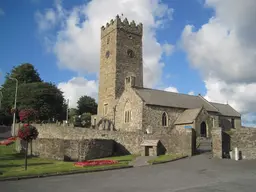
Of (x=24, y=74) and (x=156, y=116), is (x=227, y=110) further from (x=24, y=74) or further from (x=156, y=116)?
(x=24, y=74)

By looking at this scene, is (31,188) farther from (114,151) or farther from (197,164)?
(114,151)

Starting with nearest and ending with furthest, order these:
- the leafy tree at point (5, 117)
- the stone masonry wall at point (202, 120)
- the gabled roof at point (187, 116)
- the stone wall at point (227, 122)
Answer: the stone masonry wall at point (202, 120)
the gabled roof at point (187, 116)
the stone wall at point (227, 122)
the leafy tree at point (5, 117)

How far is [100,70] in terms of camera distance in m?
57.2

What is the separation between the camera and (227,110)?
58.0m

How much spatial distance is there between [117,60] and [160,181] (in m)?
39.7

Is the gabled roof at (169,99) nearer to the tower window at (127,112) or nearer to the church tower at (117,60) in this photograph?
the tower window at (127,112)

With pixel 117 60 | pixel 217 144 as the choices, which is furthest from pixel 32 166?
pixel 117 60

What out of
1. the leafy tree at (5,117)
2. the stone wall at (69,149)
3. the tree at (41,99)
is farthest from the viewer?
the leafy tree at (5,117)

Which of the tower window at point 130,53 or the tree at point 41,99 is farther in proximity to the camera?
the tree at point 41,99

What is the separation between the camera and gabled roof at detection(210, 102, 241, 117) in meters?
55.8

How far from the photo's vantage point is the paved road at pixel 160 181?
43.9 ft

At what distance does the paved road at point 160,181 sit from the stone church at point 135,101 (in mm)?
18782

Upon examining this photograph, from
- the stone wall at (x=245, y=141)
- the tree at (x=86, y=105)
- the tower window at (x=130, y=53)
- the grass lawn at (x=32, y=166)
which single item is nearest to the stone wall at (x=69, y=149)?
the grass lawn at (x=32, y=166)

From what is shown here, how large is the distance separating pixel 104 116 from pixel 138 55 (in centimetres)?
1509
